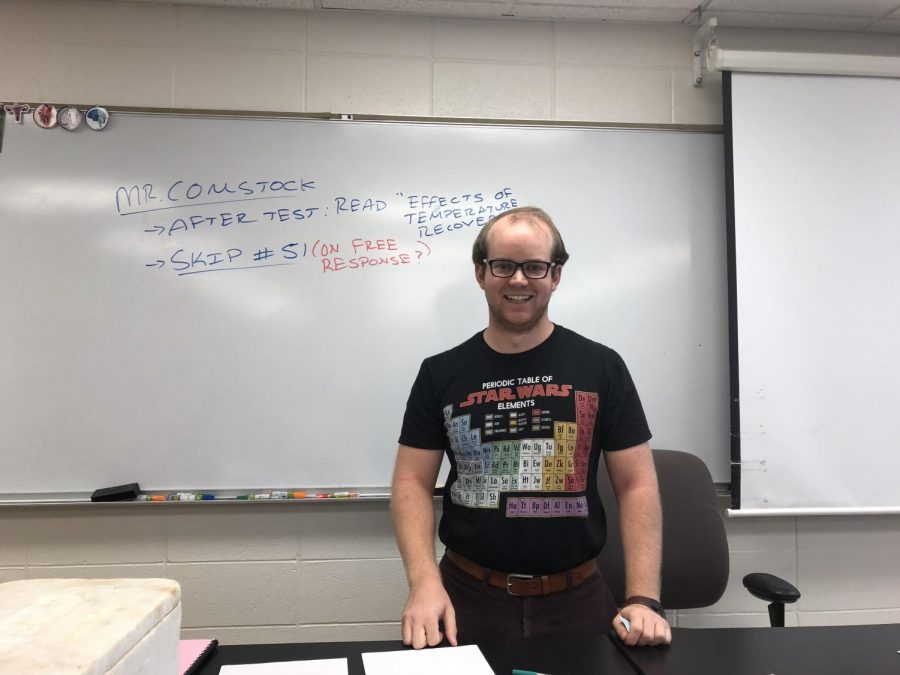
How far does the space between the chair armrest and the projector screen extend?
1.70 ft

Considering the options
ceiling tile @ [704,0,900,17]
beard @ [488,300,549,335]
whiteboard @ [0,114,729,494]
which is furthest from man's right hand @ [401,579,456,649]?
ceiling tile @ [704,0,900,17]

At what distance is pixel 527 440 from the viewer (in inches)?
49.3

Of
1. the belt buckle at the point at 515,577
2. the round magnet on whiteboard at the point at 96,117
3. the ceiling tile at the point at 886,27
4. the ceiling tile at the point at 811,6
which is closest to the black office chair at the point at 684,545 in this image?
the belt buckle at the point at 515,577

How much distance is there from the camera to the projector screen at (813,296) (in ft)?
6.33

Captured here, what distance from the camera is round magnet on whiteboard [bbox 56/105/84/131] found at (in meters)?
1.84

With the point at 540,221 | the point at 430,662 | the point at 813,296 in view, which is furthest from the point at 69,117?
the point at 813,296

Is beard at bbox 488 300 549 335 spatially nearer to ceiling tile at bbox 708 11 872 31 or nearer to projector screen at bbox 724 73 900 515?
projector screen at bbox 724 73 900 515

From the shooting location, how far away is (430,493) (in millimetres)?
1301

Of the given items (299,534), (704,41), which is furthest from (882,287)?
(299,534)

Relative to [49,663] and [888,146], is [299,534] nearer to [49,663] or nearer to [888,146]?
[49,663]

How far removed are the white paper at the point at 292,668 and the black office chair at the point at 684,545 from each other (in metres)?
0.95

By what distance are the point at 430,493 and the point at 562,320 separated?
0.91m

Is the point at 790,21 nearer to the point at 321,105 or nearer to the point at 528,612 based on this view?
the point at 321,105

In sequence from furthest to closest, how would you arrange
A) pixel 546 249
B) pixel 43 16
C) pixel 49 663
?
pixel 43 16 < pixel 546 249 < pixel 49 663
